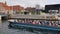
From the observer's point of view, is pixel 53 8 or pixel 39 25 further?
pixel 53 8

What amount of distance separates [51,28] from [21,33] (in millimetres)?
6844

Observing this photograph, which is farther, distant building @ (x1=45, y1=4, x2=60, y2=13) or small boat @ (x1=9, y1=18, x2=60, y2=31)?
distant building @ (x1=45, y1=4, x2=60, y2=13)

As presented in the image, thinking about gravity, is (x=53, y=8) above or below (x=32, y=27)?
above

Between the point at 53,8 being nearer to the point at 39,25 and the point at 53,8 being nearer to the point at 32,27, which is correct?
the point at 32,27

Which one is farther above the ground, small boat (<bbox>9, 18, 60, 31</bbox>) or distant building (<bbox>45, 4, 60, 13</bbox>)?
distant building (<bbox>45, 4, 60, 13</bbox>)

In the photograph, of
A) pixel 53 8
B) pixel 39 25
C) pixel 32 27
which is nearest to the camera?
pixel 39 25

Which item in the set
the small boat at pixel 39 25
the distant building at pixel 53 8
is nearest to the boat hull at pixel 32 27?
A: the small boat at pixel 39 25

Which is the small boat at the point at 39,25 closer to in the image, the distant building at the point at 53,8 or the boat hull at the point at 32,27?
the boat hull at the point at 32,27

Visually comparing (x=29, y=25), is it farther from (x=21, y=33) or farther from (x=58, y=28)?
(x=58, y=28)

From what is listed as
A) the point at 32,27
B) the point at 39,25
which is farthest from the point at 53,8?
the point at 39,25

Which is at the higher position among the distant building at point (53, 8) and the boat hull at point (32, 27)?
the distant building at point (53, 8)

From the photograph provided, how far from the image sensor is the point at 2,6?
148625 mm

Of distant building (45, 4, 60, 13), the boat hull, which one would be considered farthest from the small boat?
distant building (45, 4, 60, 13)

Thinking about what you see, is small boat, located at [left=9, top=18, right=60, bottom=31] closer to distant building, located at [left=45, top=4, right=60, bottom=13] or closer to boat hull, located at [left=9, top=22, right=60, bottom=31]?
boat hull, located at [left=9, top=22, right=60, bottom=31]
